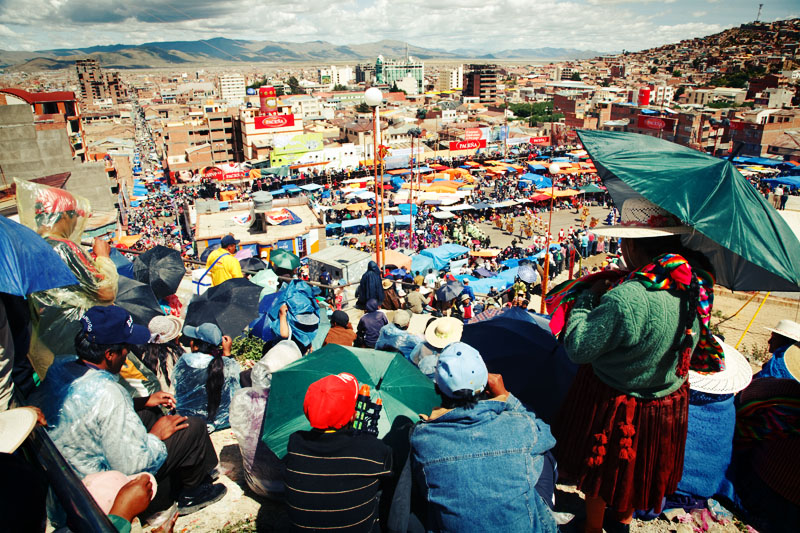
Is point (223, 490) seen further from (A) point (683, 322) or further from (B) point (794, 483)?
(B) point (794, 483)

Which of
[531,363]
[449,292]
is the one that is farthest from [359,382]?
[449,292]

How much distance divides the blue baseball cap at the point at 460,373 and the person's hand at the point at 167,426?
1.58 meters

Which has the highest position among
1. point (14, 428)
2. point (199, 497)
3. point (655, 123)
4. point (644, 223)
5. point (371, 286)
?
point (655, 123)

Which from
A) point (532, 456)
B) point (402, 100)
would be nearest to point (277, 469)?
point (532, 456)

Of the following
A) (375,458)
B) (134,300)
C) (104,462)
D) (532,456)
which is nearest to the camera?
(532,456)

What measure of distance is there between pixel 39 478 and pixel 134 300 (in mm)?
3515

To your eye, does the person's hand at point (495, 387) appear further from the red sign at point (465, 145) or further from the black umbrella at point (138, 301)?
the red sign at point (465, 145)

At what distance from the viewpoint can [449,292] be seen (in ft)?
31.8

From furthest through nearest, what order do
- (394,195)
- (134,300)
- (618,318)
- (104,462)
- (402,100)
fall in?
→ (402,100)
(394,195)
(134,300)
(104,462)
(618,318)

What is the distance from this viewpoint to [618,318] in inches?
64.7

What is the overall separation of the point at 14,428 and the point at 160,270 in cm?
516

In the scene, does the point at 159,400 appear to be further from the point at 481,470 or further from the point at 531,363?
the point at 531,363

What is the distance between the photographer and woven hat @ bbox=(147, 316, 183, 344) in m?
3.80

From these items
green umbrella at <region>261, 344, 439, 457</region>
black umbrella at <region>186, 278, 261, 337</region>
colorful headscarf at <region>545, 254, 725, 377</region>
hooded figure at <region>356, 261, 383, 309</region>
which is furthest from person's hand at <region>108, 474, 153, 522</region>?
hooded figure at <region>356, 261, 383, 309</region>
